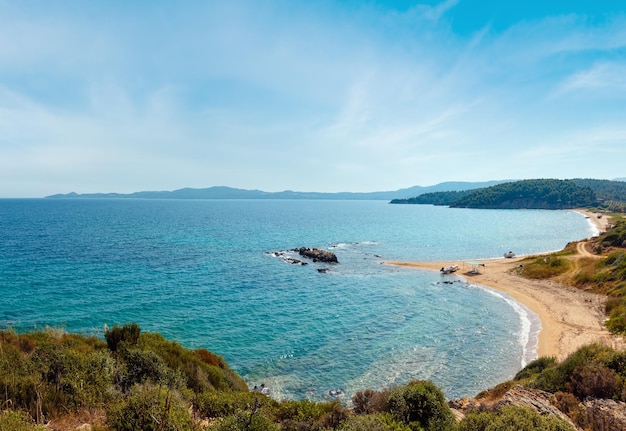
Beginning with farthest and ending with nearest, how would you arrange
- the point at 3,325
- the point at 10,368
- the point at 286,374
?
the point at 3,325 < the point at 286,374 < the point at 10,368

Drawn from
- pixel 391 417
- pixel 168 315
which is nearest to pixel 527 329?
pixel 391 417

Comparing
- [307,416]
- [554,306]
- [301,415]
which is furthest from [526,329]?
[301,415]

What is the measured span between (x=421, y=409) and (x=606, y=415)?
6.42m

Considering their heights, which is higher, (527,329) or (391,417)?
(391,417)

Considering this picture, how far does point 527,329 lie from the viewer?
3416 cm

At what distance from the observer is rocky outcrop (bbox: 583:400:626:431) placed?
1136cm

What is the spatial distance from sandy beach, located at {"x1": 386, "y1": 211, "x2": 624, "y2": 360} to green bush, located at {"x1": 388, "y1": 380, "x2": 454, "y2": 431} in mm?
19774

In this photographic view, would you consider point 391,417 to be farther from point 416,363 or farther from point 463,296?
point 463,296

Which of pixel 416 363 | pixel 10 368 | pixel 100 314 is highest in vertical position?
pixel 10 368

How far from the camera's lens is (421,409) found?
477 inches

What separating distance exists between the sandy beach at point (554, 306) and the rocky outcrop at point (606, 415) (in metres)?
Answer: 15.6

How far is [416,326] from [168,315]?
84.0 ft

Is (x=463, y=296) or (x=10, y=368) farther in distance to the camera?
(x=463, y=296)

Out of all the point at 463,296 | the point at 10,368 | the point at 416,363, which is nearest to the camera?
the point at 10,368
